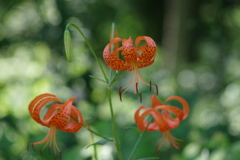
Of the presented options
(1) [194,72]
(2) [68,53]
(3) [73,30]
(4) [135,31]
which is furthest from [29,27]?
(2) [68,53]

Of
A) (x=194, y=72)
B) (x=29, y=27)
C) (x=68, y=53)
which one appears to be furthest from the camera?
(x=194, y=72)

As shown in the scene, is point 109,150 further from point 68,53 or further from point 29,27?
point 29,27

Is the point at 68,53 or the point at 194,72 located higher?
the point at 68,53

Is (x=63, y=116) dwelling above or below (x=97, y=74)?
above

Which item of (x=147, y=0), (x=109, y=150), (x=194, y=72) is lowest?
(x=194, y=72)

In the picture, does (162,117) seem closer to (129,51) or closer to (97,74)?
(129,51)

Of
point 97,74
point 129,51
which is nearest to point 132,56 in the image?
point 129,51

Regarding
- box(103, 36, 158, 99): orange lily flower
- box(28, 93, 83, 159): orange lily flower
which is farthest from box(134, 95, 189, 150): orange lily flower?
box(28, 93, 83, 159): orange lily flower

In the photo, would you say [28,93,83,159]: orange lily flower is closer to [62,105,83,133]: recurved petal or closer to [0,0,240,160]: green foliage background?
[62,105,83,133]: recurved petal
